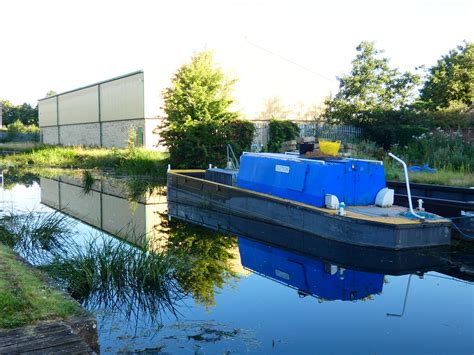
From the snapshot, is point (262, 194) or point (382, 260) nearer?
point (382, 260)

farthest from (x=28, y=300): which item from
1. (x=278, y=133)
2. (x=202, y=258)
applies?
(x=278, y=133)

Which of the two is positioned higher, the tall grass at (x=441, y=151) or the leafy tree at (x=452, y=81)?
the leafy tree at (x=452, y=81)

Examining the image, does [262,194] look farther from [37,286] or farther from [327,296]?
[37,286]

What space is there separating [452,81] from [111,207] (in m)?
23.7

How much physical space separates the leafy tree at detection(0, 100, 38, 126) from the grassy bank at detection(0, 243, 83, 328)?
78.4 metres

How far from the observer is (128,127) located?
31.6m

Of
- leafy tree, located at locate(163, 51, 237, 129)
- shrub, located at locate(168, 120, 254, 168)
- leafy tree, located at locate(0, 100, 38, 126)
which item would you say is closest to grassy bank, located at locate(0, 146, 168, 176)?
shrub, located at locate(168, 120, 254, 168)

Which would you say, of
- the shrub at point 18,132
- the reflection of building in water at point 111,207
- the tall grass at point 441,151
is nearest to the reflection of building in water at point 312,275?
the reflection of building in water at point 111,207

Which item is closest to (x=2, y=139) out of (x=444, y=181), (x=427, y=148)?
(x=427, y=148)

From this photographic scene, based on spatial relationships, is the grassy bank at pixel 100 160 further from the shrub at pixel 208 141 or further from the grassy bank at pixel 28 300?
the grassy bank at pixel 28 300

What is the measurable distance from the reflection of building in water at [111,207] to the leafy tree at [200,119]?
118 inches

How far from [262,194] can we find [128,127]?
2157 cm

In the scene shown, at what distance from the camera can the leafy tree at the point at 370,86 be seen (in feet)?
94.0

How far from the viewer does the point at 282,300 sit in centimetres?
667
